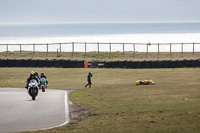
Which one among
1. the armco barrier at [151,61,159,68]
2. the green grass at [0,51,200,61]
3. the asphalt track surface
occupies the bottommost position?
the asphalt track surface

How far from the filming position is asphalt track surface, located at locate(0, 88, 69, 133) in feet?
46.1

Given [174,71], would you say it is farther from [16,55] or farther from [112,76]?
[16,55]

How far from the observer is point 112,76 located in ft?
134

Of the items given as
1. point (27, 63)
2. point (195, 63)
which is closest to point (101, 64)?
point (27, 63)

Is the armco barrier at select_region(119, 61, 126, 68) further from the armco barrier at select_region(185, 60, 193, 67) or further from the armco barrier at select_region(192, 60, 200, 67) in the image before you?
the armco barrier at select_region(192, 60, 200, 67)

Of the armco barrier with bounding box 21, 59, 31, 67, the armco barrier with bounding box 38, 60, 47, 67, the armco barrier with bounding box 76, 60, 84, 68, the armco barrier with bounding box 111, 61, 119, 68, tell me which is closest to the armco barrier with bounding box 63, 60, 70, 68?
the armco barrier with bounding box 76, 60, 84, 68

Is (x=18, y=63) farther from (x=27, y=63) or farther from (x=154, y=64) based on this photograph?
(x=154, y=64)

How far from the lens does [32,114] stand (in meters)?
16.5

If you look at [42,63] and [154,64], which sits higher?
[42,63]

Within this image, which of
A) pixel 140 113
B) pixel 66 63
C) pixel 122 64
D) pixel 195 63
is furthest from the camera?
pixel 66 63

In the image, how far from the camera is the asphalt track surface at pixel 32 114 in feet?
46.1

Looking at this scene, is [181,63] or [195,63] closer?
[195,63]

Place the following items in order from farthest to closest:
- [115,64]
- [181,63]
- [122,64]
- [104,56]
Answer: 1. [104,56]
2. [115,64]
3. [122,64]
4. [181,63]

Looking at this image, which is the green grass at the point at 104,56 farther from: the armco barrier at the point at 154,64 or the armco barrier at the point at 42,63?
the armco barrier at the point at 154,64
